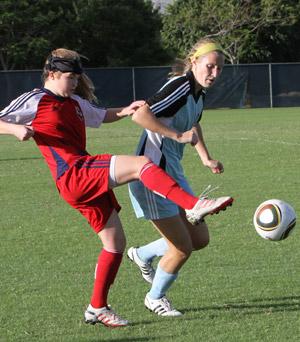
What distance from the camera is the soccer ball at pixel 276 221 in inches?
203

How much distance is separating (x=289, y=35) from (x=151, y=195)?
42.6 meters

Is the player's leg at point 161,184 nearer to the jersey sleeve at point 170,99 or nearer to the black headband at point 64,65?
the jersey sleeve at point 170,99

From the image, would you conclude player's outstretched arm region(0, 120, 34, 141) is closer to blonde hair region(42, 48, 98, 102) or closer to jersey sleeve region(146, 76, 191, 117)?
blonde hair region(42, 48, 98, 102)

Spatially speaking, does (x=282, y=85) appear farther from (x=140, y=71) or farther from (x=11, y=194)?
(x=11, y=194)

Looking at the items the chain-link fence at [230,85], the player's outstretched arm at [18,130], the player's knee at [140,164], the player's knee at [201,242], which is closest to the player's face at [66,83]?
the player's outstretched arm at [18,130]

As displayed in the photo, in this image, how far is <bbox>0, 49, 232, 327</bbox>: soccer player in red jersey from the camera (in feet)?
15.7

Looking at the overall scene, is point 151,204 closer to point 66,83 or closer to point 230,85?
point 66,83

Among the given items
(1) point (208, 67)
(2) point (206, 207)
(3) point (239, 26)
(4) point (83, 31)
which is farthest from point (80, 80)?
(4) point (83, 31)

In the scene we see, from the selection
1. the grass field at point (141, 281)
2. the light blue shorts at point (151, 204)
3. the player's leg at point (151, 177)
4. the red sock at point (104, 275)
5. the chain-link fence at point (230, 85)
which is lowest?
the chain-link fence at point (230, 85)

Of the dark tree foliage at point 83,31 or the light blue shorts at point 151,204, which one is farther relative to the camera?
the dark tree foliage at point 83,31

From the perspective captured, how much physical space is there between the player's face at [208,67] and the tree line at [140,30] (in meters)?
37.5

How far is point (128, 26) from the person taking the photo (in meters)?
46.6

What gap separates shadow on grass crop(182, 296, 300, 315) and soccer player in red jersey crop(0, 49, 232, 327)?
0.72m

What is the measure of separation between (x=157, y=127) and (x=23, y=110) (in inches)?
32.6
